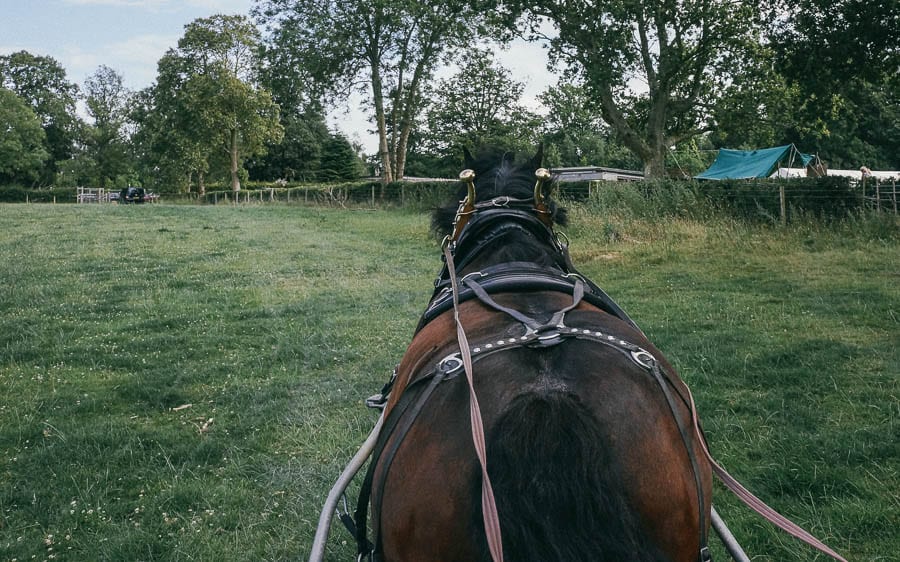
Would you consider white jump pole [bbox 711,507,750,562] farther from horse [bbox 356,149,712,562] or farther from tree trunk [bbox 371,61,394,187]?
tree trunk [bbox 371,61,394,187]

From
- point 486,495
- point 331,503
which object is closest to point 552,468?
point 486,495

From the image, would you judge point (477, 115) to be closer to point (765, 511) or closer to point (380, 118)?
point (380, 118)

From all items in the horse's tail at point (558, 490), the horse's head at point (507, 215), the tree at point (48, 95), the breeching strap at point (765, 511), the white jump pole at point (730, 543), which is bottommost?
the white jump pole at point (730, 543)

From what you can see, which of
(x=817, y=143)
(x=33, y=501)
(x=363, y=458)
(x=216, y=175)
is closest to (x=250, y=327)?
(x=33, y=501)

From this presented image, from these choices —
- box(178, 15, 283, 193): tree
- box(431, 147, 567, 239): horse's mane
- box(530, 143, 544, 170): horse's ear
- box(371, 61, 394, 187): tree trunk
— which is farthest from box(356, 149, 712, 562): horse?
box(178, 15, 283, 193): tree

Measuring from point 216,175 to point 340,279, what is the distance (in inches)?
2276

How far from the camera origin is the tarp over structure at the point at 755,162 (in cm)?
3067

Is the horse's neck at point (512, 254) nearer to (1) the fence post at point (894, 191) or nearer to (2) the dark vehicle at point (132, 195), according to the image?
(1) the fence post at point (894, 191)

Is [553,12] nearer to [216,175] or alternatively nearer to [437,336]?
[437,336]

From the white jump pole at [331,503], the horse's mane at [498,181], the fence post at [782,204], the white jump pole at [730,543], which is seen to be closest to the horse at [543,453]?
the white jump pole at [331,503]

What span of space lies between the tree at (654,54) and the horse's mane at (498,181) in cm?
2084

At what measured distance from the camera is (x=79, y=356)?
7168 mm

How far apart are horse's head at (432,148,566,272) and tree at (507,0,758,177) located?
833 inches

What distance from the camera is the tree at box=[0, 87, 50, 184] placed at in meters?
67.2
